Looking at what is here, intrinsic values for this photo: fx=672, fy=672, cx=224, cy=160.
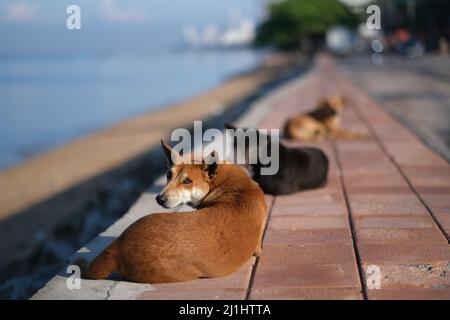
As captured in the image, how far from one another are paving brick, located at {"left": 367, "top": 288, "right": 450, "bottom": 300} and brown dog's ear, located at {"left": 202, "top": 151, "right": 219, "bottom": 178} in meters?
1.25

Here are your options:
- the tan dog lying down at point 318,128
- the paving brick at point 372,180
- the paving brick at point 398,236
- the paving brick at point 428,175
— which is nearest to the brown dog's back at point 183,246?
the paving brick at point 398,236

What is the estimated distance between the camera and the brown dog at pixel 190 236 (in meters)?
3.83

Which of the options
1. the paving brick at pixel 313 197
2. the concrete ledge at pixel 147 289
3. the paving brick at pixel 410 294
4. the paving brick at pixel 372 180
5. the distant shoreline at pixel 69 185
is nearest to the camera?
the paving brick at pixel 410 294

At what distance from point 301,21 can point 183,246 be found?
65.9 m

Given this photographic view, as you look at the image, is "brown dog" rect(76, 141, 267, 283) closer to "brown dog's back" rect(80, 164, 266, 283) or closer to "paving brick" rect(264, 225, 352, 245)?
"brown dog's back" rect(80, 164, 266, 283)

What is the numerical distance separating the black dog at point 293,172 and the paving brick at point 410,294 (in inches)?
104

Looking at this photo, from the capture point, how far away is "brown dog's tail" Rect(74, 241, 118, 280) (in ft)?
12.9

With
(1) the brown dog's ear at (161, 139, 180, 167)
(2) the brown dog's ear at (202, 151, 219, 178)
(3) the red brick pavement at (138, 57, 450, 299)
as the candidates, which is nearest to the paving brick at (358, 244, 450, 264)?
(3) the red brick pavement at (138, 57, 450, 299)

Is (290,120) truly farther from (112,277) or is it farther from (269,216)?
(112,277)

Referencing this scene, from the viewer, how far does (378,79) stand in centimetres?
2619

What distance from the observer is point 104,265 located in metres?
3.96

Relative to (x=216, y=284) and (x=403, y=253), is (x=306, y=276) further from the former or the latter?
(x=403, y=253)

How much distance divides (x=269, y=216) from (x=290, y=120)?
470 centimetres

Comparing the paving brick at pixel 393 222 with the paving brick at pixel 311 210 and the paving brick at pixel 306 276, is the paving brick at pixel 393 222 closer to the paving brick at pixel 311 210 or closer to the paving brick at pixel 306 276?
the paving brick at pixel 311 210
